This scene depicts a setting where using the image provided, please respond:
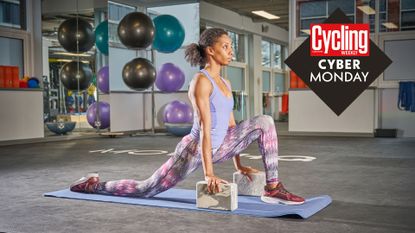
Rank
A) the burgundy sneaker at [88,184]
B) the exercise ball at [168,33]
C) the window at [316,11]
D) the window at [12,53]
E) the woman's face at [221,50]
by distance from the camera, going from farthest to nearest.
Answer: the window at [316,11] < the exercise ball at [168,33] < the window at [12,53] < the burgundy sneaker at [88,184] < the woman's face at [221,50]

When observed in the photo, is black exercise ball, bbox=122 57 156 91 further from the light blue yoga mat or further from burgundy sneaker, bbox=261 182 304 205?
burgundy sneaker, bbox=261 182 304 205

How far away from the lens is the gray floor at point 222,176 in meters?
2.36

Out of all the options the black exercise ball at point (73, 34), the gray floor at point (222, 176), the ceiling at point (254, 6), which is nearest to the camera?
the gray floor at point (222, 176)

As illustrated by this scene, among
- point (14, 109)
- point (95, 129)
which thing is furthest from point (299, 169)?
point (95, 129)

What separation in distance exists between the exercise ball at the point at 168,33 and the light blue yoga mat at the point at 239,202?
5199 mm

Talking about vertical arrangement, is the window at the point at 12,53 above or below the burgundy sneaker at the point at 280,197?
above

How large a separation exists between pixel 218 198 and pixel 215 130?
1.24 feet

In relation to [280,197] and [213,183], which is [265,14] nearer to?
[280,197]

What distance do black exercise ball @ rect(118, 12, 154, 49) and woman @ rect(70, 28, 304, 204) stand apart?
16.1 feet

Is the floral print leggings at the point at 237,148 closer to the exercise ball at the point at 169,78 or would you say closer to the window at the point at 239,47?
the exercise ball at the point at 169,78

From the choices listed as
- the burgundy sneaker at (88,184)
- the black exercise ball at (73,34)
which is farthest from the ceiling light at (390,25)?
the burgundy sneaker at (88,184)

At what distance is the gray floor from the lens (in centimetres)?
236

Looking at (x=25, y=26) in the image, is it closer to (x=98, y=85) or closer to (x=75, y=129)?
(x=98, y=85)

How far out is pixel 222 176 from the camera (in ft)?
13.1
